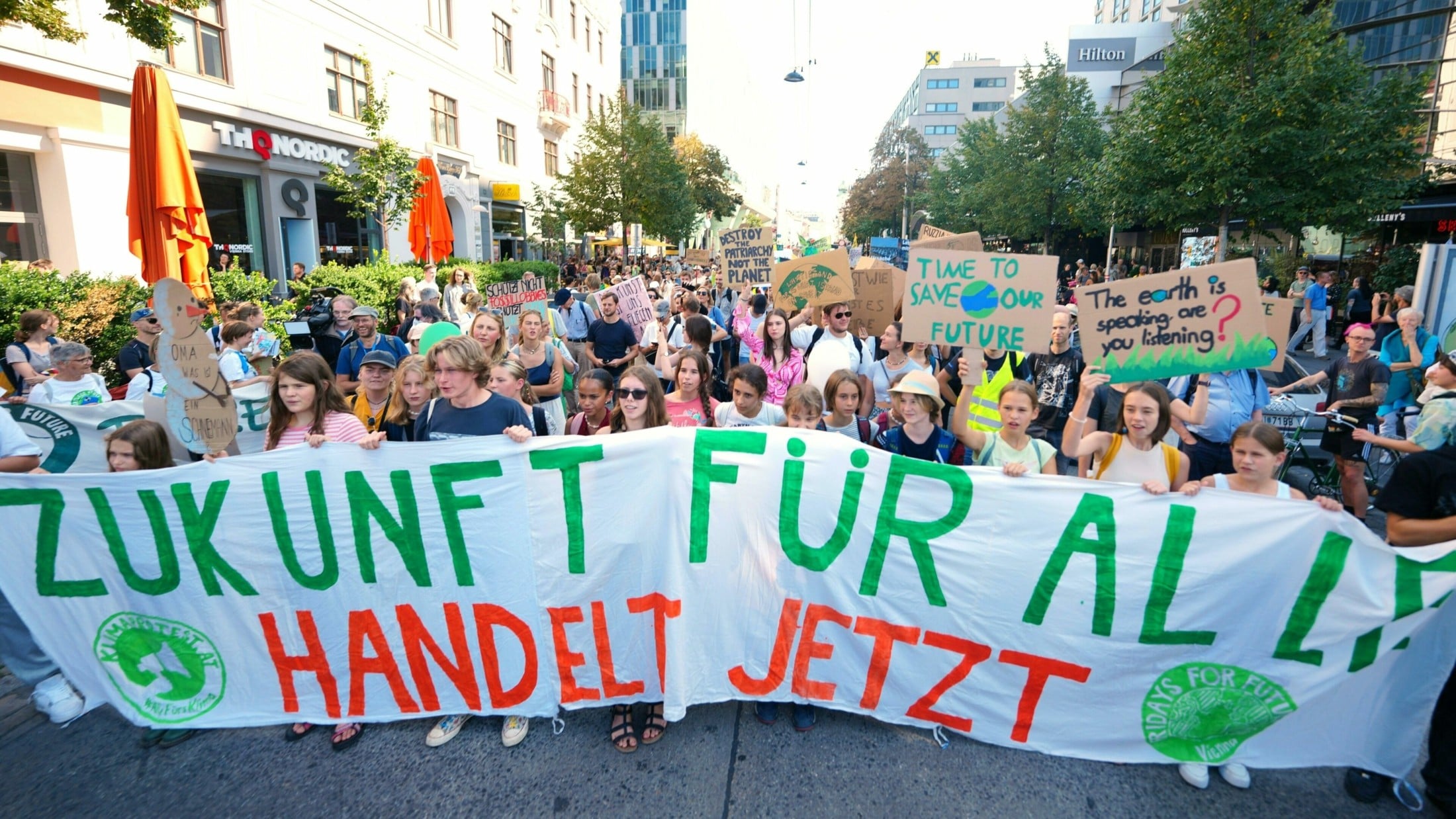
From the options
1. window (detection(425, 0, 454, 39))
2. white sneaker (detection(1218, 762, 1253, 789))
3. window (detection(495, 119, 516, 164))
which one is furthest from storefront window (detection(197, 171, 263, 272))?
white sneaker (detection(1218, 762, 1253, 789))

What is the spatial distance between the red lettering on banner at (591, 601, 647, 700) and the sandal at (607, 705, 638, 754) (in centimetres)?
8

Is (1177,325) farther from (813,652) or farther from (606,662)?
(606,662)

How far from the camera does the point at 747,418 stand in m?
4.54

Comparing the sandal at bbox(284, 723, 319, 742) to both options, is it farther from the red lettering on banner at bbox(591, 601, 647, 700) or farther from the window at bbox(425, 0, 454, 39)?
the window at bbox(425, 0, 454, 39)

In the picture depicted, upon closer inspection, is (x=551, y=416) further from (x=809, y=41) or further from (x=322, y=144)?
(x=809, y=41)

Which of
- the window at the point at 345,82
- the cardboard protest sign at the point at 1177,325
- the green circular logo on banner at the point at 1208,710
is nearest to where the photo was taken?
the green circular logo on banner at the point at 1208,710

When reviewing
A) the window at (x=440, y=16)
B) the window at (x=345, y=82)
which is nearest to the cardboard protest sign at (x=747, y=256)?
the window at (x=345, y=82)

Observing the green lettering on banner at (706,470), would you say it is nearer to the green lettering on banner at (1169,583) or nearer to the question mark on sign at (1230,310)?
the green lettering on banner at (1169,583)

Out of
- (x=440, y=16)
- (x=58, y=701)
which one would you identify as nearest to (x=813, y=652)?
(x=58, y=701)

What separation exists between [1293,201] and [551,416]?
58.1 feet

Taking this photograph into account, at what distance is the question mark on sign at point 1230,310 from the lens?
4121mm

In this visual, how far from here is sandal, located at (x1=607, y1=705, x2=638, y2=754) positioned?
10.8ft

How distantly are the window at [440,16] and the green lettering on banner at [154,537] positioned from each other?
24989 millimetres

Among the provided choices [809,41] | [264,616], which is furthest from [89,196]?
[809,41]
